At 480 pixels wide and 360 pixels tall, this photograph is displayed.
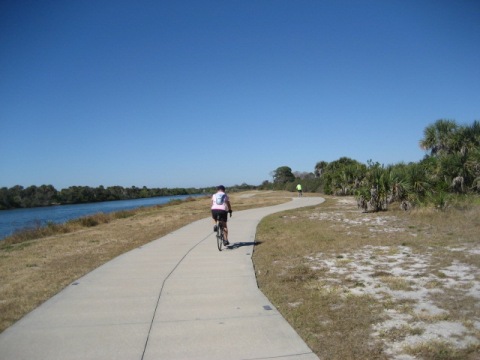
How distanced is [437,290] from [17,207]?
101 m

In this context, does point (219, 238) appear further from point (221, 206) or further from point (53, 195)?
point (53, 195)

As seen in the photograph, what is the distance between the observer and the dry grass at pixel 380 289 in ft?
13.7

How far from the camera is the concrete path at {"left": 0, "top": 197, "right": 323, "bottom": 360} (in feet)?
13.6

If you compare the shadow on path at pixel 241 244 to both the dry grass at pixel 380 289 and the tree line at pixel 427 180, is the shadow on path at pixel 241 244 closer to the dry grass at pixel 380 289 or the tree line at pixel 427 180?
the dry grass at pixel 380 289

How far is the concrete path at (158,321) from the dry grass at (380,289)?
0.47 m

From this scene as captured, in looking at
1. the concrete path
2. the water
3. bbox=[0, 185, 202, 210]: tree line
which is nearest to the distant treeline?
bbox=[0, 185, 202, 210]: tree line

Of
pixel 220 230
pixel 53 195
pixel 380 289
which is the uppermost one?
pixel 53 195

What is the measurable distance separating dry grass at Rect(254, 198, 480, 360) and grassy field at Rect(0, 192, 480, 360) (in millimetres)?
13

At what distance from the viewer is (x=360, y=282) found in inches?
263

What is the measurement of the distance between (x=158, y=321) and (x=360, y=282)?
363 cm

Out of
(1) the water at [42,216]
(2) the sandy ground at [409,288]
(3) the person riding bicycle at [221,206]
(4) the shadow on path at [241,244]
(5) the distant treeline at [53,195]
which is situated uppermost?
(5) the distant treeline at [53,195]

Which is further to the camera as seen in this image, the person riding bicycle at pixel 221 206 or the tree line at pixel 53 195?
the tree line at pixel 53 195

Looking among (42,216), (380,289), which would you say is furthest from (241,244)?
(42,216)

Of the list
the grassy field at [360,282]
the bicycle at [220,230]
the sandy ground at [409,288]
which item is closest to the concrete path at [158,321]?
the grassy field at [360,282]
